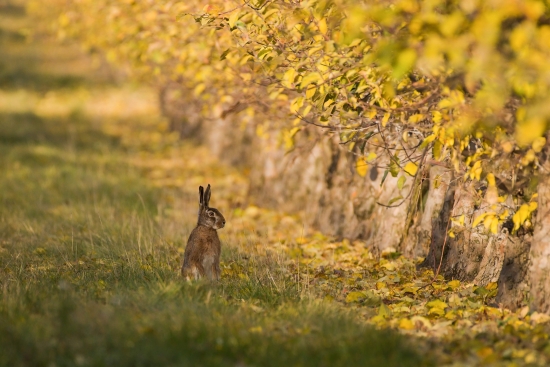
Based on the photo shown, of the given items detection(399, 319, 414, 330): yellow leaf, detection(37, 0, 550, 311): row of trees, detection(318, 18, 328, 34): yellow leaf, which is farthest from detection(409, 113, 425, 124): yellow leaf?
detection(399, 319, 414, 330): yellow leaf

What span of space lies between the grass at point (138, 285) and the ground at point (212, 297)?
0.06ft

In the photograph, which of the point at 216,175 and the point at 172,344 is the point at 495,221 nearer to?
the point at 172,344

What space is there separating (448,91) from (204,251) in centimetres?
295

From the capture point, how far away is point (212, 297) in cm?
635

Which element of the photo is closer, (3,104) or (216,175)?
(216,175)

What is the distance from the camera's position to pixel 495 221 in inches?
239

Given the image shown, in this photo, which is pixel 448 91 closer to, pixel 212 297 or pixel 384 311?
pixel 384 311

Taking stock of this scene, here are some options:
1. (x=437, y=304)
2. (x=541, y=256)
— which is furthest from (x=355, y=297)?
(x=541, y=256)

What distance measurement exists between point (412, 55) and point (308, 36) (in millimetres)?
2565

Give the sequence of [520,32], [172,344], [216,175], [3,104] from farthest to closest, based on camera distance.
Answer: [3,104] < [216,175] < [172,344] < [520,32]

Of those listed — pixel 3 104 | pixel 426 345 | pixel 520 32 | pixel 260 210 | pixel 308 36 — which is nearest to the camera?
pixel 520 32

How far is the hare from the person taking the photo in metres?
7.21

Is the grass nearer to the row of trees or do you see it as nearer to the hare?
the hare

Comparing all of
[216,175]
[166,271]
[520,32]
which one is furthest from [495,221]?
[216,175]
